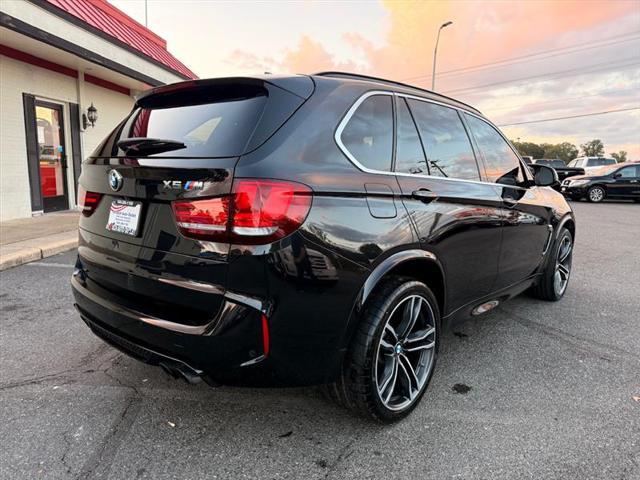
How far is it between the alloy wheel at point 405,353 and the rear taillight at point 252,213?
83cm

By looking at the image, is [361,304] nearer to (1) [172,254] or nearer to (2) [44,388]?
(1) [172,254]

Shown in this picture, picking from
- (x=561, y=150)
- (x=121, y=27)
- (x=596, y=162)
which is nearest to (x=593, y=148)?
(x=561, y=150)

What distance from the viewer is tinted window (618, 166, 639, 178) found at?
56.6 ft

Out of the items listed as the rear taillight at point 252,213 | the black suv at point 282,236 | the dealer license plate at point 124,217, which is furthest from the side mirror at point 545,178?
the dealer license plate at point 124,217

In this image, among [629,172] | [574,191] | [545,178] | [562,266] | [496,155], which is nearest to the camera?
[496,155]

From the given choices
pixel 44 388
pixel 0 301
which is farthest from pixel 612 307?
pixel 0 301

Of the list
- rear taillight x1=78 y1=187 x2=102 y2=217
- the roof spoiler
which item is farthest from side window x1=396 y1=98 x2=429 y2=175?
rear taillight x1=78 y1=187 x2=102 y2=217

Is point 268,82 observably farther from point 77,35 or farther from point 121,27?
point 121,27

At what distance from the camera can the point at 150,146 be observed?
7.29ft

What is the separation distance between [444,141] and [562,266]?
2.65m

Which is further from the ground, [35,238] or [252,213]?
[252,213]

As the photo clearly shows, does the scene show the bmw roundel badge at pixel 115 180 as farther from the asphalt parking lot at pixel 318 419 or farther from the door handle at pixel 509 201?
the door handle at pixel 509 201

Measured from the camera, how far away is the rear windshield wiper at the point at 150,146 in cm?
219

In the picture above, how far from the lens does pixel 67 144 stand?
998cm
